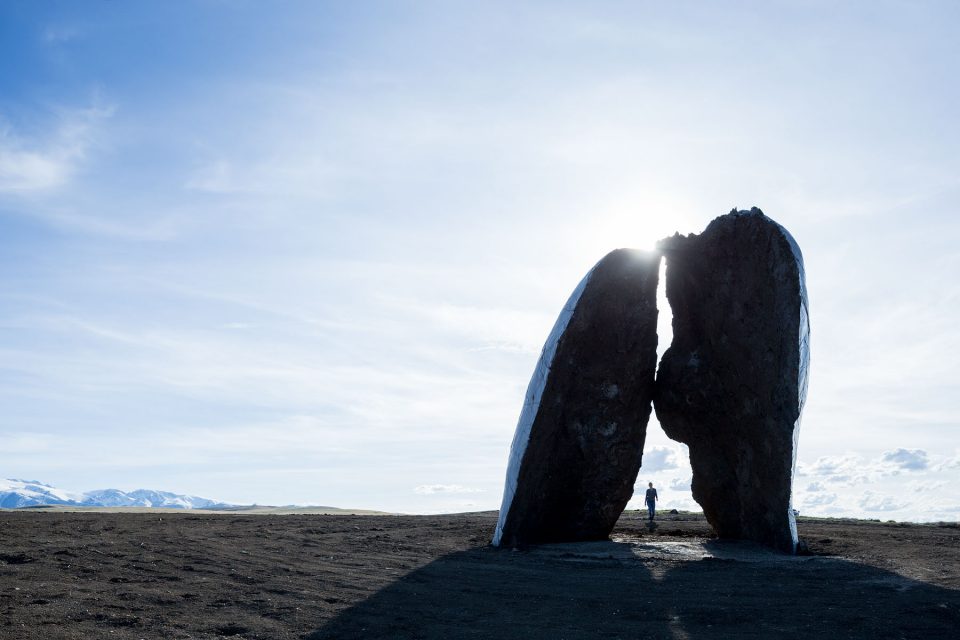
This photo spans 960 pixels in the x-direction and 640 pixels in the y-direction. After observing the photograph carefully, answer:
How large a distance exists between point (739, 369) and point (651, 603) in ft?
23.4

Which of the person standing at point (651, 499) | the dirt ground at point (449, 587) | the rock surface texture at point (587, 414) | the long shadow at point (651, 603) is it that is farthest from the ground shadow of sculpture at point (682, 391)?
the person standing at point (651, 499)

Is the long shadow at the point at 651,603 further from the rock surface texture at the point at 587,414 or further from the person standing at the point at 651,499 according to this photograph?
the person standing at the point at 651,499

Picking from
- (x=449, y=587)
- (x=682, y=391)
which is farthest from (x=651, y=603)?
(x=682, y=391)

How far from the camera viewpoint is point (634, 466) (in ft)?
59.2

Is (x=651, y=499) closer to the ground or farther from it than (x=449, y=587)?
farther from it

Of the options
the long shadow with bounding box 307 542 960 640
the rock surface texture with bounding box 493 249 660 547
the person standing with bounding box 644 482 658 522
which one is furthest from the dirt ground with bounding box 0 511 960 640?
the person standing with bounding box 644 482 658 522

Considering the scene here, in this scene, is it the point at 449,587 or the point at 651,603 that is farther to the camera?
the point at 449,587

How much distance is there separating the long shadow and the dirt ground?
3 centimetres

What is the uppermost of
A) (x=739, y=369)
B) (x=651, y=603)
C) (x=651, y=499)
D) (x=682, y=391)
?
(x=739, y=369)

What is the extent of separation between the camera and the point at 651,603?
1135 centimetres

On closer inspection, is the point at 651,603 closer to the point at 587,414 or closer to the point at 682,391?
the point at 587,414

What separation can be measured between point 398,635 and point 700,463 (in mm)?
10515

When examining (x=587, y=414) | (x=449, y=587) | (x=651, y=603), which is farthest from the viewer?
(x=587, y=414)

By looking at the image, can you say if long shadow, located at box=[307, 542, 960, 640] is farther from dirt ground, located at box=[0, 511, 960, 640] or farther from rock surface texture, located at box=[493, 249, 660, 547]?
rock surface texture, located at box=[493, 249, 660, 547]
